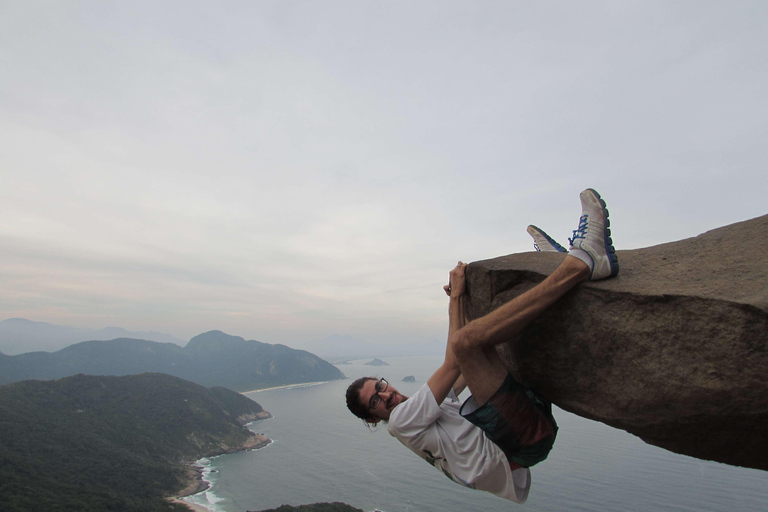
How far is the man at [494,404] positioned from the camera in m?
2.86

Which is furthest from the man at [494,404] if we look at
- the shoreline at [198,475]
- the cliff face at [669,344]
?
the shoreline at [198,475]

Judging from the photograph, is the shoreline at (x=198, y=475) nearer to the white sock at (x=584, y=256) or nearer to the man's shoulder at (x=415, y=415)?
the man's shoulder at (x=415, y=415)

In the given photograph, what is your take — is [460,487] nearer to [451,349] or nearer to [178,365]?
[451,349]

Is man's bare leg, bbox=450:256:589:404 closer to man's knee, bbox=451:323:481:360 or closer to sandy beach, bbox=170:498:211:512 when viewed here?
man's knee, bbox=451:323:481:360

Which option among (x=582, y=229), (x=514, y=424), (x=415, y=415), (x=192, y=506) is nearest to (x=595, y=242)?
(x=582, y=229)

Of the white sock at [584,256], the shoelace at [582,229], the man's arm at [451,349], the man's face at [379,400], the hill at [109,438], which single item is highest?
the shoelace at [582,229]

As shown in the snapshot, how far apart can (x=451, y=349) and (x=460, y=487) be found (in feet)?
174

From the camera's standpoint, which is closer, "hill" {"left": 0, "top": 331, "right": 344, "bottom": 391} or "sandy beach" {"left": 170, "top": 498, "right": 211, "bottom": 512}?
"sandy beach" {"left": 170, "top": 498, "right": 211, "bottom": 512}

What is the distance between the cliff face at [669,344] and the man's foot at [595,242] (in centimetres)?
11

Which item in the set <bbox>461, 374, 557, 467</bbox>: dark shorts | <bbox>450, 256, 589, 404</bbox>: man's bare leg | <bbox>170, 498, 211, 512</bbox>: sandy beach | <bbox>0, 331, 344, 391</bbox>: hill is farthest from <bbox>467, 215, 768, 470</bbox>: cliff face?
<bbox>0, 331, 344, 391</bbox>: hill

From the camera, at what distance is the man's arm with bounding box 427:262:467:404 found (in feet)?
9.93

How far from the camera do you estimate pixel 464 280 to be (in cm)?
370

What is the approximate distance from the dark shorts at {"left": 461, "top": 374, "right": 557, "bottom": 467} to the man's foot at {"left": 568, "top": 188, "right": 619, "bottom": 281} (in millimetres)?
1001

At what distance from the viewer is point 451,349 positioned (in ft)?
10.1
